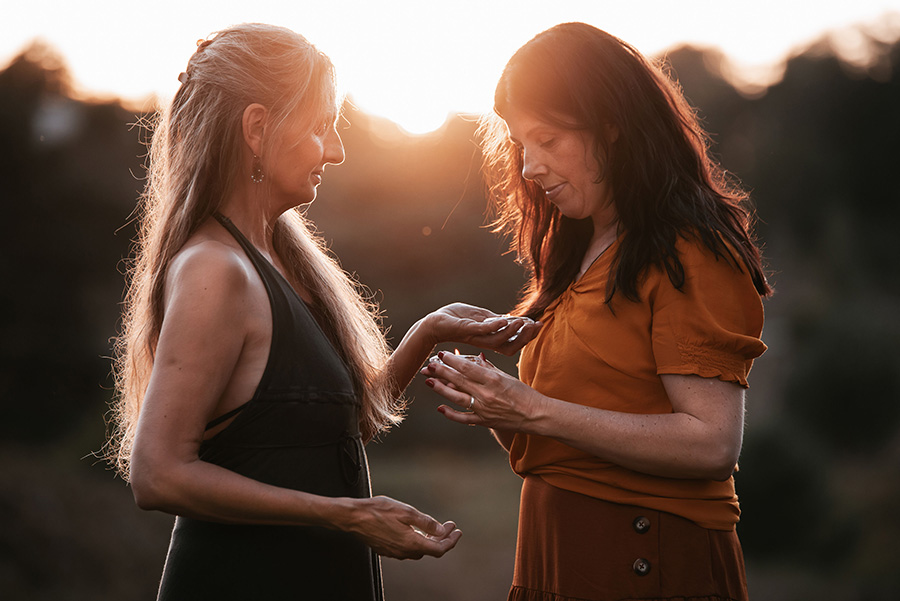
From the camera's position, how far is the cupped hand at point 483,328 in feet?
7.04

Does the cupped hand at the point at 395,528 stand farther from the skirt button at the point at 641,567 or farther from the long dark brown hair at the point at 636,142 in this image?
the long dark brown hair at the point at 636,142

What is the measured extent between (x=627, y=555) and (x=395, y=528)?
1.96 ft

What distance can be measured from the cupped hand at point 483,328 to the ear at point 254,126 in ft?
2.61

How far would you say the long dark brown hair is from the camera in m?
1.91

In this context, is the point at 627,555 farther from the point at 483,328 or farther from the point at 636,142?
the point at 636,142

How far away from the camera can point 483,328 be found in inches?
89.3

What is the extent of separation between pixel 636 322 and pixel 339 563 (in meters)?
0.91

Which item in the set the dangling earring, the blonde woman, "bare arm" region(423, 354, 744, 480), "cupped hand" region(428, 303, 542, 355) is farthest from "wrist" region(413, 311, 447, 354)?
the dangling earring

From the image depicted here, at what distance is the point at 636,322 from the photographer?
1901 millimetres

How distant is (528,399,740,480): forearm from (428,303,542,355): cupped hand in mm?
328

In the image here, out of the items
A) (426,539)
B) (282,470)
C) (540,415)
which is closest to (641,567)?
(540,415)

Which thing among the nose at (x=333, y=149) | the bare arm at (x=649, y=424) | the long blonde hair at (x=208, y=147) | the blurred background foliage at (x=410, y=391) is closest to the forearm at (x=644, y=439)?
the bare arm at (x=649, y=424)

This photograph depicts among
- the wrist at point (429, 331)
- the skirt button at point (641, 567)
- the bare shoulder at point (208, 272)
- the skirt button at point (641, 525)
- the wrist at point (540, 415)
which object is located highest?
the bare shoulder at point (208, 272)

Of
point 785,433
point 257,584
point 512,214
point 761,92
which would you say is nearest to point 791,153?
point 761,92
